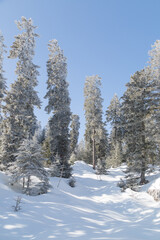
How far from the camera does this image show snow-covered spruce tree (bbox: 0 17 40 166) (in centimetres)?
1315

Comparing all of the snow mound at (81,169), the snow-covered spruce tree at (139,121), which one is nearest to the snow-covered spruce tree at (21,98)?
the snow-covered spruce tree at (139,121)

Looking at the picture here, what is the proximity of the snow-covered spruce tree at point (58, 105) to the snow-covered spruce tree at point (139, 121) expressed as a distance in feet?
22.1

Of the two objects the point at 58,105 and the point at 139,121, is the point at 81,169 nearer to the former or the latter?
the point at 58,105

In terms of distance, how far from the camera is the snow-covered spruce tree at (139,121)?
12.9m

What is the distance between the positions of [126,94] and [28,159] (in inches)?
420

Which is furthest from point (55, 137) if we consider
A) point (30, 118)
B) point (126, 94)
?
point (126, 94)

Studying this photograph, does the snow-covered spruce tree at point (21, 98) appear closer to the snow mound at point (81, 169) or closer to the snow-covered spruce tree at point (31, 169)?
the snow-covered spruce tree at point (31, 169)

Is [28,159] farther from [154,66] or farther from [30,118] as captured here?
[154,66]

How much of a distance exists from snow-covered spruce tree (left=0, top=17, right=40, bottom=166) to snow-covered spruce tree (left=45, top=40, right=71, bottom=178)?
2.79 m

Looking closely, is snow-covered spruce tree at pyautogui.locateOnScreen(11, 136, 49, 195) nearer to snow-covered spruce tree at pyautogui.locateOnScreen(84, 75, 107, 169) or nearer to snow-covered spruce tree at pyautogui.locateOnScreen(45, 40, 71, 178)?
snow-covered spruce tree at pyautogui.locateOnScreen(45, 40, 71, 178)

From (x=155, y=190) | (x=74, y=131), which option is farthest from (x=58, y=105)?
(x=74, y=131)

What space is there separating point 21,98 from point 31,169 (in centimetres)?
765

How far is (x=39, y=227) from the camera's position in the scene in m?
4.67

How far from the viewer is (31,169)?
9523 millimetres
